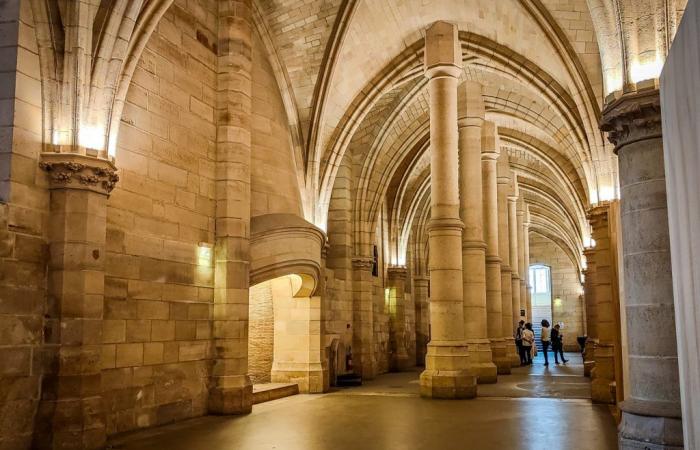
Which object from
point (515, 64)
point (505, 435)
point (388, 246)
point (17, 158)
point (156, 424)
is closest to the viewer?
point (17, 158)

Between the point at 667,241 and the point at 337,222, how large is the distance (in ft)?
41.3

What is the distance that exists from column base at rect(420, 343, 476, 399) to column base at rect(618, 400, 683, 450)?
657 centimetres

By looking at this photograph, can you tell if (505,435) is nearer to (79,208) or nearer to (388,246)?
(79,208)

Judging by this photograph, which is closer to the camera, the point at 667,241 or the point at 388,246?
the point at 667,241

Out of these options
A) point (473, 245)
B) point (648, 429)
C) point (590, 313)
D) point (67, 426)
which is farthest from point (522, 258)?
point (67, 426)

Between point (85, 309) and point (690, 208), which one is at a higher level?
point (690, 208)

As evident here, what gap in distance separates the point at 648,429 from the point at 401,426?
3921 mm

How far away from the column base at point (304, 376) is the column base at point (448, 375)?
2511 mm

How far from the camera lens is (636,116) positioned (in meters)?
6.20

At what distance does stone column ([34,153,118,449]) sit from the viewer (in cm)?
749

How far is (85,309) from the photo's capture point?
7832mm

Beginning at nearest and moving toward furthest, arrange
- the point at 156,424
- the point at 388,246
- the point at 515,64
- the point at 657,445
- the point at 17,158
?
1. the point at 657,445
2. the point at 17,158
3. the point at 156,424
4. the point at 515,64
5. the point at 388,246

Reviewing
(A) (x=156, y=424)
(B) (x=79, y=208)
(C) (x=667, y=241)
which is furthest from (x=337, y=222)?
(C) (x=667, y=241)

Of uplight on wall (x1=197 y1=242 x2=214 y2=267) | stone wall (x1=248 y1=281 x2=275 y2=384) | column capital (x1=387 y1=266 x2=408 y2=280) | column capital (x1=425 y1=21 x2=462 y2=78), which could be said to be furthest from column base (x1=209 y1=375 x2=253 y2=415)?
column capital (x1=387 y1=266 x2=408 y2=280)
